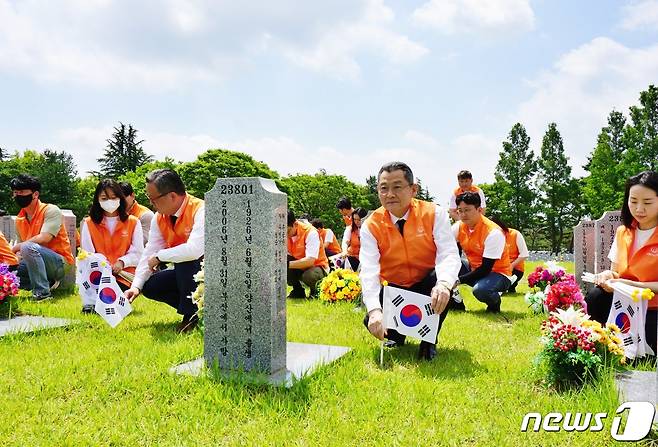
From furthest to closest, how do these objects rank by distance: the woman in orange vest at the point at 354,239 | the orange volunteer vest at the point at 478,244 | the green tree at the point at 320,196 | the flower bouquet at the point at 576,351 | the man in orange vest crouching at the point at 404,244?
the green tree at the point at 320,196 → the woman in orange vest at the point at 354,239 → the orange volunteer vest at the point at 478,244 → the man in orange vest crouching at the point at 404,244 → the flower bouquet at the point at 576,351

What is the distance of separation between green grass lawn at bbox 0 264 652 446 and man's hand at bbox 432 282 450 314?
51 centimetres

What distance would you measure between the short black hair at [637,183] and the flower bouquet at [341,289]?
4529mm

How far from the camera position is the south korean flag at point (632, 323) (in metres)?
4.36

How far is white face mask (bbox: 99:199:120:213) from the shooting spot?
7555mm

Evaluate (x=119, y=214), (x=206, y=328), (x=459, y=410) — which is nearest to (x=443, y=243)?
(x=459, y=410)

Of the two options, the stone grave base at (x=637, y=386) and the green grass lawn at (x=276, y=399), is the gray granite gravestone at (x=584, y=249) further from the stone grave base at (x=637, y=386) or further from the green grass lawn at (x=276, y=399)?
the stone grave base at (x=637, y=386)

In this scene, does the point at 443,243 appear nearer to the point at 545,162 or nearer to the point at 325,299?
the point at 325,299

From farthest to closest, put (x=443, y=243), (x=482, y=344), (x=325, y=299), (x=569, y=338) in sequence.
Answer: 1. (x=325, y=299)
2. (x=482, y=344)
3. (x=443, y=243)
4. (x=569, y=338)

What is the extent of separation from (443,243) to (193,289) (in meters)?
2.82

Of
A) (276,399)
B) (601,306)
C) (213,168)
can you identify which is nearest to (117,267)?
(276,399)

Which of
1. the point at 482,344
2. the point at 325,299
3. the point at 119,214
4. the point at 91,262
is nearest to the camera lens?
the point at 482,344

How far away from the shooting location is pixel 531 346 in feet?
18.0

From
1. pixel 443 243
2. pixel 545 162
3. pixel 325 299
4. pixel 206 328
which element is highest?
pixel 545 162

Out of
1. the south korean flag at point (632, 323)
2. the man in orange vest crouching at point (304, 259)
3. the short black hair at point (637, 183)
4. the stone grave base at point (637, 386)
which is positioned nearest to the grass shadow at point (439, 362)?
the stone grave base at point (637, 386)
